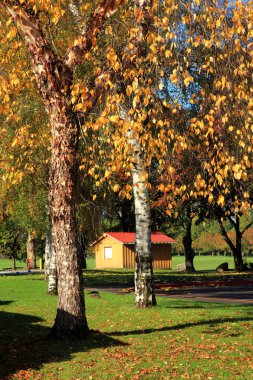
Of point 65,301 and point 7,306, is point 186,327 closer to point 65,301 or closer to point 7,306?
point 65,301

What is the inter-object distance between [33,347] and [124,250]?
5149 centimetres

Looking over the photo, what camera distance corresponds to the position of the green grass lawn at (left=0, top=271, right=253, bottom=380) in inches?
369

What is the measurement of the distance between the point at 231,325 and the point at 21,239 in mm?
50534

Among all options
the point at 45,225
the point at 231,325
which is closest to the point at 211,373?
the point at 231,325

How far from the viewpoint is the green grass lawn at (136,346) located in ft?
30.7

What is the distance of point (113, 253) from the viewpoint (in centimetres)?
6488

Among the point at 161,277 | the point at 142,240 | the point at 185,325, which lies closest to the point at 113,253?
the point at 161,277

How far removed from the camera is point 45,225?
94.5 feet

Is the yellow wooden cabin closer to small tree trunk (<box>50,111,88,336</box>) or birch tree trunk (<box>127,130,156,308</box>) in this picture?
birch tree trunk (<box>127,130,156,308</box>)

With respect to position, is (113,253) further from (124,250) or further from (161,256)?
(161,256)

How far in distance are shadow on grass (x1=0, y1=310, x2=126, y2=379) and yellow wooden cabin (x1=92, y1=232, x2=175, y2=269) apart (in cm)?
4751

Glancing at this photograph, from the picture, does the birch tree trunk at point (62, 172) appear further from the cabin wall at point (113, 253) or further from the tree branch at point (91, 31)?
the cabin wall at point (113, 253)

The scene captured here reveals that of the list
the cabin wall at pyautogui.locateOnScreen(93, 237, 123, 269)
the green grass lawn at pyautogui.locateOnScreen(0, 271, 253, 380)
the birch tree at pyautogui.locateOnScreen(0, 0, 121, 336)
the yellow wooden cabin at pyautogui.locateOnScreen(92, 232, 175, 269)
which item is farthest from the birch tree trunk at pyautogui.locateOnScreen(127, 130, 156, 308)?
the cabin wall at pyautogui.locateOnScreen(93, 237, 123, 269)

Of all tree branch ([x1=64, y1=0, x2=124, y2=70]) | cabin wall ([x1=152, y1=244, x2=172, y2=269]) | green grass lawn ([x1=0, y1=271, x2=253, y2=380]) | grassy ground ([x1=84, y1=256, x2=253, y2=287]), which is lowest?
green grass lawn ([x1=0, y1=271, x2=253, y2=380])
